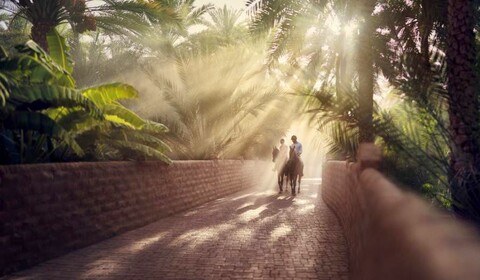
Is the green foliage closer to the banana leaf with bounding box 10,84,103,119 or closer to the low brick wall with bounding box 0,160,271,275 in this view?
the low brick wall with bounding box 0,160,271,275

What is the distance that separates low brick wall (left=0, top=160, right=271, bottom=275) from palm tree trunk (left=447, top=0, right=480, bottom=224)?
198 inches

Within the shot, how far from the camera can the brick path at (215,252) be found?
527 centimetres

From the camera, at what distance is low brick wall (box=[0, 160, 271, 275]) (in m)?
5.18

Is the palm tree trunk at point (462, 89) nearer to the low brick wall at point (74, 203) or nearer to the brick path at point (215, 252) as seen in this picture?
the brick path at point (215, 252)

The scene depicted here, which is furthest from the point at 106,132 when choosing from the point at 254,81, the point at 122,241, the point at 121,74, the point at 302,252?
the point at 121,74

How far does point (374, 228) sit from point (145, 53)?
81.2ft

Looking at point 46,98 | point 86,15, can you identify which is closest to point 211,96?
point 86,15

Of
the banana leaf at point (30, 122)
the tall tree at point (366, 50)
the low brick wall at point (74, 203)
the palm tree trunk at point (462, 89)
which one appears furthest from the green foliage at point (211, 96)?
the palm tree trunk at point (462, 89)

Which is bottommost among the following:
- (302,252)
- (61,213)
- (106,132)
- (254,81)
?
(302,252)

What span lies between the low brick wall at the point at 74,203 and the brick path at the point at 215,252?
20cm

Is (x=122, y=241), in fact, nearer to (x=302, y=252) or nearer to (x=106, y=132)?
(x=106, y=132)

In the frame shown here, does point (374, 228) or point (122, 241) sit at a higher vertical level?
point (374, 228)

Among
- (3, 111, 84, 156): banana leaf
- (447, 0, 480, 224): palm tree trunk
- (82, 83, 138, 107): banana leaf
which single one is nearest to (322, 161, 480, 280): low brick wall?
(447, 0, 480, 224): palm tree trunk

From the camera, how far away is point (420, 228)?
166cm
